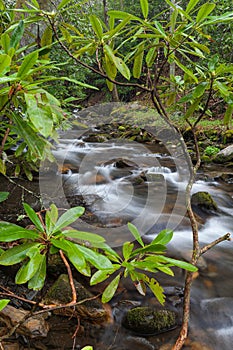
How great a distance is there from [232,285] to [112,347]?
42.0 inches

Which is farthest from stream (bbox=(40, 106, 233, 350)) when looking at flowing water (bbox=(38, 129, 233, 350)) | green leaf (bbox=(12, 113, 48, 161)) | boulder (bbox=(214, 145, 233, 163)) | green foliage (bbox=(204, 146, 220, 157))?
green leaf (bbox=(12, 113, 48, 161))

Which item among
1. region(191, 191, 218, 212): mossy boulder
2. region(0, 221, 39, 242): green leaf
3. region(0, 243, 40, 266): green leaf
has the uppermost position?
region(0, 221, 39, 242): green leaf

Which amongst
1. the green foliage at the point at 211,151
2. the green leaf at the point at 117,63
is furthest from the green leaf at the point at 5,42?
the green foliage at the point at 211,151

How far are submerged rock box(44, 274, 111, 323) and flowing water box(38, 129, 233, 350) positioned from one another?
11 centimetres

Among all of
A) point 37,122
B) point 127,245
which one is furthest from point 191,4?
point 127,245

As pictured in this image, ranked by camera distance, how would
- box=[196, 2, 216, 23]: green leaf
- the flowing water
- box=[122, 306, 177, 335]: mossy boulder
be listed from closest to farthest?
box=[196, 2, 216, 23]: green leaf → box=[122, 306, 177, 335]: mossy boulder → the flowing water

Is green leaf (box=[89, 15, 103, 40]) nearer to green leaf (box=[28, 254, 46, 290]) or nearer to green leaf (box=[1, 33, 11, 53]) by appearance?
green leaf (box=[1, 33, 11, 53])

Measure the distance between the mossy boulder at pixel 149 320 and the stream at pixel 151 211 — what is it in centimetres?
3

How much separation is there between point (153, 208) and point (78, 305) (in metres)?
2.02

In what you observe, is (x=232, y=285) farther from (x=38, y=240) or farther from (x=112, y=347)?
(x=38, y=240)

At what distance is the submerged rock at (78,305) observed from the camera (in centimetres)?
169

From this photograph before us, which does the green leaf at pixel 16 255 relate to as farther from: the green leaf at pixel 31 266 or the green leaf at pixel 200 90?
the green leaf at pixel 200 90

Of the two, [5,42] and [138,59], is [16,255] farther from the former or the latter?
[138,59]

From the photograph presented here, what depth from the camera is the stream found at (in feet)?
5.54
